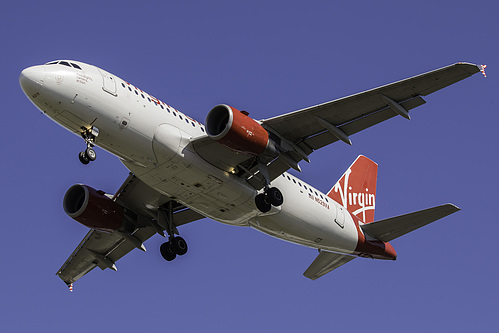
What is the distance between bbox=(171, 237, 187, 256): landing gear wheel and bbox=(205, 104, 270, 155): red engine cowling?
7.48 meters

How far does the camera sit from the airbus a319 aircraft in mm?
28594

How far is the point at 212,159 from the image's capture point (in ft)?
100

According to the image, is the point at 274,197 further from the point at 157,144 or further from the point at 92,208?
the point at 92,208

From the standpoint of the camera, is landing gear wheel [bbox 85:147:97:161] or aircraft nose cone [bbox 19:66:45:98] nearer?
aircraft nose cone [bbox 19:66:45:98]

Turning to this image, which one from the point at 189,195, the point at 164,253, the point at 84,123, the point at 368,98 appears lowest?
the point at 164,253

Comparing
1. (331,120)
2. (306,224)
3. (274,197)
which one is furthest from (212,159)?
(306,224)

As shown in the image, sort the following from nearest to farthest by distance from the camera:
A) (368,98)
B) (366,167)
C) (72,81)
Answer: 1. (72,81)
2. (368,98)
3. (366,167)

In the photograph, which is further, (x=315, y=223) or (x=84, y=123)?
(x=315, y=223)

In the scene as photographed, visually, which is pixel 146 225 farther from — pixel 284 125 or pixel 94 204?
pixel 284 125

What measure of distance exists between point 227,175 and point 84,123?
6305 mm

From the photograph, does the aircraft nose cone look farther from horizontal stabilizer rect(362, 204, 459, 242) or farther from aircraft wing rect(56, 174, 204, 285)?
horizontal stabilizer rect(362, 204, 459, 242)

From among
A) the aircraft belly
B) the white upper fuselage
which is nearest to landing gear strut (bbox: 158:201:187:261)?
the white upper fuselage

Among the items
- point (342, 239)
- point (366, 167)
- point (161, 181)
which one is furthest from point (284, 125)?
point (366, 167)

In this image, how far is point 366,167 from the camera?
42688mm
